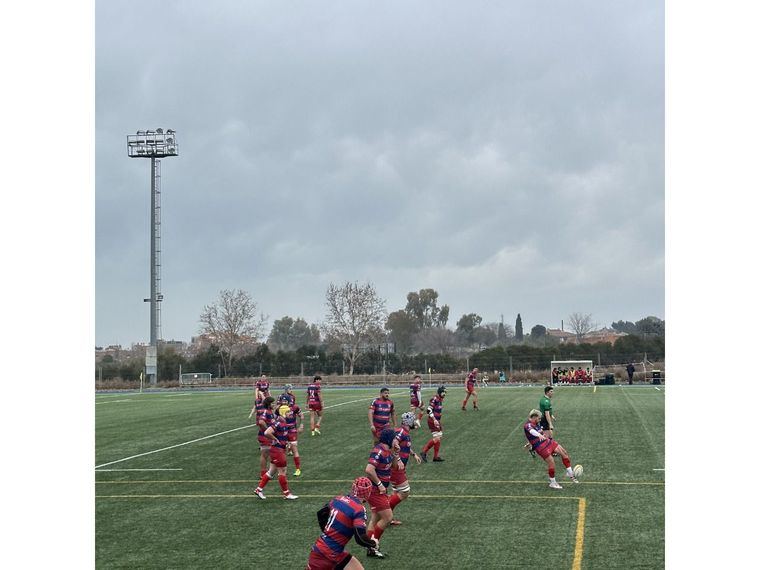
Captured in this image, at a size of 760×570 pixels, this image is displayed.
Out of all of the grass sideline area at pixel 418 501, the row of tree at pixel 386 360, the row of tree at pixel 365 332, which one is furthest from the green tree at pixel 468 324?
the grass sideline area at pixel 418 501

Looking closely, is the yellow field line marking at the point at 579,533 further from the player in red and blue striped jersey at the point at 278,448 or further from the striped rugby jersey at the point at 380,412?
the player in red and blue striped jersey at the point at 278,448

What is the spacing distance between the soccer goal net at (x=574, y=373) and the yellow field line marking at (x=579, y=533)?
146 feet

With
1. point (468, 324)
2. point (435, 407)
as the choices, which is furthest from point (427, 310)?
point (435, 407)

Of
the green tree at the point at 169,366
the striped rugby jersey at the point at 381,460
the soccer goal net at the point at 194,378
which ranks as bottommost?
the soccer goal net at the point at 194,378

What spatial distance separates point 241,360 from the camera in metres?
83.0

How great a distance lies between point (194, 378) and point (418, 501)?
219 feet

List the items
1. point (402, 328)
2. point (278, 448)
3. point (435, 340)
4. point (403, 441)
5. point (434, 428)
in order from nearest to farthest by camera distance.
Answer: point (403, 441), point (278, 448), point (434, 428), point (435, 340), point (402, 328)

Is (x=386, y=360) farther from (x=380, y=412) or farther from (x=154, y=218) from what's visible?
(x=380, y=412)

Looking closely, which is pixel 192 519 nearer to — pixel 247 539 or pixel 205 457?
pixel 247 539

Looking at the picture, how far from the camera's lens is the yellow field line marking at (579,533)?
11249 mm

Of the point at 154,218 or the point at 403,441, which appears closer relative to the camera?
the point at 403,441

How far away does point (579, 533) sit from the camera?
12.9 m

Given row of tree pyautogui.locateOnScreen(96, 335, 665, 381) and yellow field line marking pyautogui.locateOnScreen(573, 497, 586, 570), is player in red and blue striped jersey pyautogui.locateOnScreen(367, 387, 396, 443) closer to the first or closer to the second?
yellow field line marking pyautogui.locateOnScreen(573, 497, 586, 570)

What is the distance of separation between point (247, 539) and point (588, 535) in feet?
19.8
